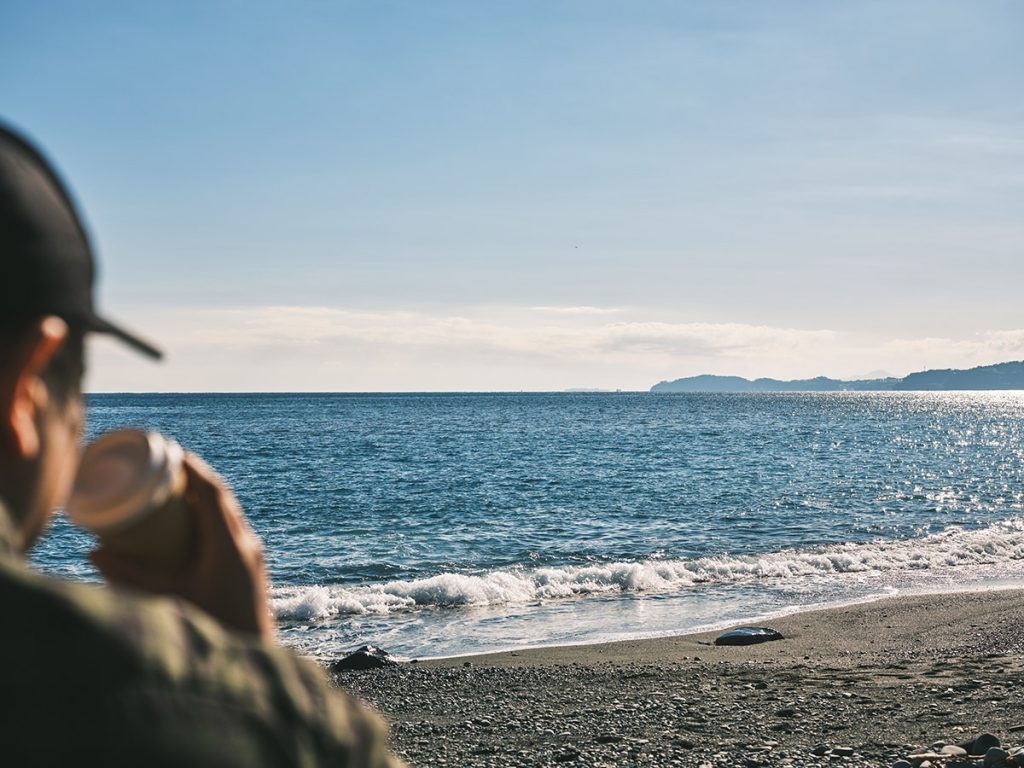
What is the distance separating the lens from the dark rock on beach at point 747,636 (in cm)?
1387

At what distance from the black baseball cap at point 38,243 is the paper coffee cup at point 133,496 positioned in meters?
0.15

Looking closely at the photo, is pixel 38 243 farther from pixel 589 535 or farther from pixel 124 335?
pixel 589 535

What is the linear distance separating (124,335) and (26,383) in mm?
167

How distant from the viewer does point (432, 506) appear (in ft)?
106

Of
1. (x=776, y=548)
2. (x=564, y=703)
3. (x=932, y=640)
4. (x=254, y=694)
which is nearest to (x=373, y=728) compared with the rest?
(x=254, y=694)

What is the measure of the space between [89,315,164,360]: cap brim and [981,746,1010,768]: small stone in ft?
24.1

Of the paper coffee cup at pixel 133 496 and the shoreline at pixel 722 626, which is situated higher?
the paper coffee cup at pixel 133 496

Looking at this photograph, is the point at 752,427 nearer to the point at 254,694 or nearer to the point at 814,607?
the point at 814,607

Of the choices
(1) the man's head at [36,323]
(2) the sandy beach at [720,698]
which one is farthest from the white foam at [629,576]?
(1) the man's head at [36,323]

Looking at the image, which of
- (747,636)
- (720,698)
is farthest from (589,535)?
(720,698)

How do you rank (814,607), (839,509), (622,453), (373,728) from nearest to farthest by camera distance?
(373,728), (814,607), (839,509), (622,453)

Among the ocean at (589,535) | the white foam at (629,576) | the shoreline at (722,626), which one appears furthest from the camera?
the white foam at (629,576)

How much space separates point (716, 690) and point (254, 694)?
1071 centimetres

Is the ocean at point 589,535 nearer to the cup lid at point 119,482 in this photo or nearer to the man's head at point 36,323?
the cup lid at point 119,482
